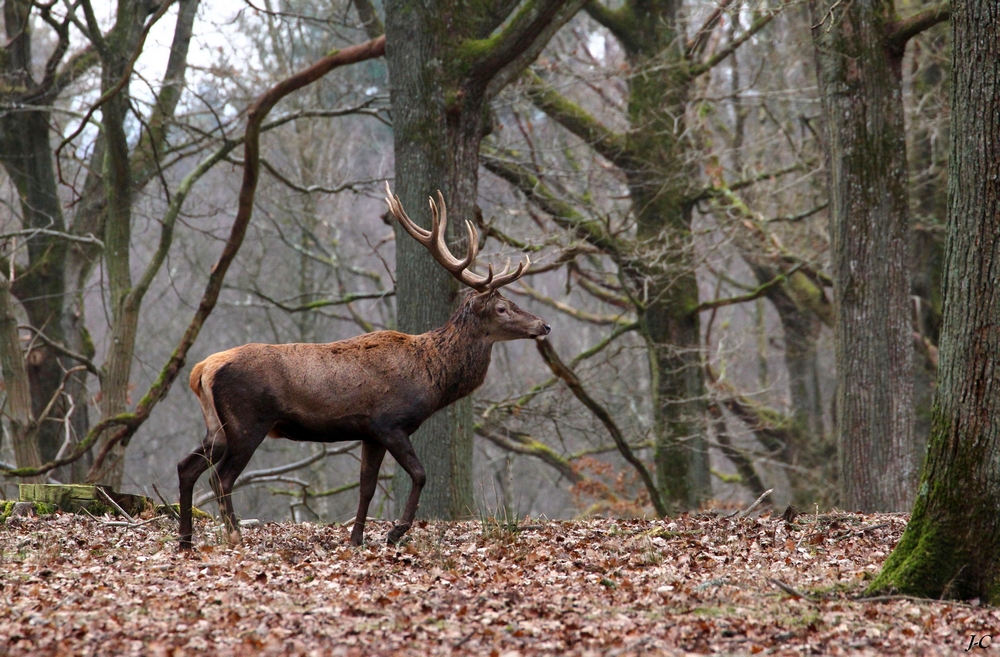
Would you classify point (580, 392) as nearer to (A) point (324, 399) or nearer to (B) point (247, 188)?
(B) point (247, 188)

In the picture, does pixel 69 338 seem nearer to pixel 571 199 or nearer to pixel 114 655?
pixel 571 199

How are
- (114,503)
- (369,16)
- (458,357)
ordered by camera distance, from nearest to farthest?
(458,357), (114,503), (369,16)

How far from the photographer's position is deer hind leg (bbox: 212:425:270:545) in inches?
284

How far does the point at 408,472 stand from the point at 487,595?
215cm

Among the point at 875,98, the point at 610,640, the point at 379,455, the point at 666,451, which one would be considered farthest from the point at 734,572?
the point at 666,451

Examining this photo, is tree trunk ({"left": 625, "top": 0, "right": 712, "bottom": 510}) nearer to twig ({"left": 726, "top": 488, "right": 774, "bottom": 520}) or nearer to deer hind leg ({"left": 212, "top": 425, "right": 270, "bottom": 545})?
twig ({"left": 726, "top": 488, "right": 774, "bottom": 520})

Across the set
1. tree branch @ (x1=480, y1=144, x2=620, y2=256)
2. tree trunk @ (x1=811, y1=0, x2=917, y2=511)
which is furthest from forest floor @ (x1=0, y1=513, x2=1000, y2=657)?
tree branch @ (x1=480, y1=144, x2=620, y2=256)

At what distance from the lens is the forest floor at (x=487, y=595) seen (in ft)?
14.8

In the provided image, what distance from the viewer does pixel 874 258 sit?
1051 centimetres

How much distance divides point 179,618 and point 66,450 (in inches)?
403

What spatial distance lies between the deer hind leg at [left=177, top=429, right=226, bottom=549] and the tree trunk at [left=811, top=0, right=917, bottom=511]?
6591mm

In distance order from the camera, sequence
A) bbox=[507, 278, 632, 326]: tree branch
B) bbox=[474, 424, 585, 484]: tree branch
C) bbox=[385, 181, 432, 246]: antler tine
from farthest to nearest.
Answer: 1. bbox=[507, 278, 632, 326]: tree branch
2. bbox=[474, 424, 585, 484]: tree branch
3. bbox=[385, 181, 432, 246]: antler tine

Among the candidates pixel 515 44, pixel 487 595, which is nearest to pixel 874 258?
pixel 515 44

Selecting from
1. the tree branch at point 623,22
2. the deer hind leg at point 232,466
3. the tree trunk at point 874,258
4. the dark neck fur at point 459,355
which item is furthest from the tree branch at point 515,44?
the tree branch at point 623,22
